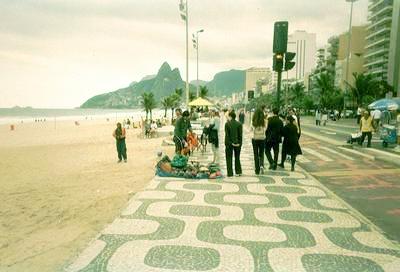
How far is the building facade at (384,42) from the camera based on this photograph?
68062 mm

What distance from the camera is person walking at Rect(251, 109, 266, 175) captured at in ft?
32.8

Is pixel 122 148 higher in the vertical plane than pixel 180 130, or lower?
lower

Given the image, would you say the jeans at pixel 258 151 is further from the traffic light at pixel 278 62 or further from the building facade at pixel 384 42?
the building facade at pixel 384 42

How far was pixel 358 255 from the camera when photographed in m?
4.69

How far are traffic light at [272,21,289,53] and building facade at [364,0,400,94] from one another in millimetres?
64193

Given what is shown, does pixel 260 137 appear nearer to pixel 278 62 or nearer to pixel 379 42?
pixel 278 62

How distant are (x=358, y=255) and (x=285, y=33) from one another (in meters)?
5.68

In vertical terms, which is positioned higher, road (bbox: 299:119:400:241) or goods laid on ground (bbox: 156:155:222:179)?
goods laid on ground (bbox: 156:155:222:179)

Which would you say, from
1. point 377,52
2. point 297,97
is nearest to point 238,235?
point 377,52

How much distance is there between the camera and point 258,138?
33.2 feet

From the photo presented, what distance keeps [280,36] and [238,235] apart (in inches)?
213

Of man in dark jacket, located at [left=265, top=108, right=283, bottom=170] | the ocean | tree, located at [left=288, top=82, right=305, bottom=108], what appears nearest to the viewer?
man in dark jacket, located at [left=265, top=108, right=283, bottom=170]

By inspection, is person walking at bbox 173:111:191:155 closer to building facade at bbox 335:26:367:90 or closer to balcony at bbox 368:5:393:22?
balcony at bbox 368:5:393:22

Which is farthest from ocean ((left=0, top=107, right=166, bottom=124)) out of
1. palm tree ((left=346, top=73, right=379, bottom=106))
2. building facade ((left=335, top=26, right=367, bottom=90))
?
building facade ((left=335, top=26, right=367, bottom=90))
